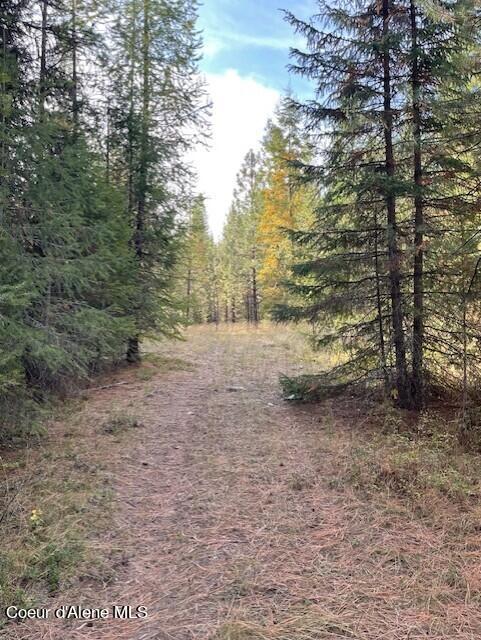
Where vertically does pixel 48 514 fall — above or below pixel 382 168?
below

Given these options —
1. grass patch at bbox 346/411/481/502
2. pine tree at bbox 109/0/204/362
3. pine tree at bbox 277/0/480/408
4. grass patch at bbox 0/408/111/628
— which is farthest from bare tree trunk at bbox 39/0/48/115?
grass patch at bbox 346/411/481/502

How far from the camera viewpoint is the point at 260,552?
360cm

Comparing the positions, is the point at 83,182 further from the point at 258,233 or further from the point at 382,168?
the point at 258,233

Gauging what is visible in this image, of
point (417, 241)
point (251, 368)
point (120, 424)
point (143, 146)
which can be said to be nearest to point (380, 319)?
point (417, 241)

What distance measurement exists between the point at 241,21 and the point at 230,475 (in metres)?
11.6

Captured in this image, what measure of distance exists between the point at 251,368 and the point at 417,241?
278 inches

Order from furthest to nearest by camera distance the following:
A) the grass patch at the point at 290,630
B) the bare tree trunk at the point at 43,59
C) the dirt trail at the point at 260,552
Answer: the bare tree trunk at the point at 43,59 < the dirt trail at the point at 260,552 < the grass patch at the point at 290,630

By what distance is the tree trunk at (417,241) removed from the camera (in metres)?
7.11

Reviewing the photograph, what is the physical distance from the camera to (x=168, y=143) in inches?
507

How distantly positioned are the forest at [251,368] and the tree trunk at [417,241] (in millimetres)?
45

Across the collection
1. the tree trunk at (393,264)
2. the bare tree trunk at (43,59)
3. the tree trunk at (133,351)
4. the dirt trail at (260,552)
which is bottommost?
the dirt trail at (260,552)

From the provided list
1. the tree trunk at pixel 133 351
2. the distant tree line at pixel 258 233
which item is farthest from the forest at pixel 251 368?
the distant tree line at pixel 258 233

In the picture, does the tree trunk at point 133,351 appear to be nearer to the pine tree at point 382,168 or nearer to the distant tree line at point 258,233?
the distant tree line at point 258,233

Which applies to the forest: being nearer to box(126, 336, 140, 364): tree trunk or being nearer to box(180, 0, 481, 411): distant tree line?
box(180, 0, 481, 411): distant tree line
